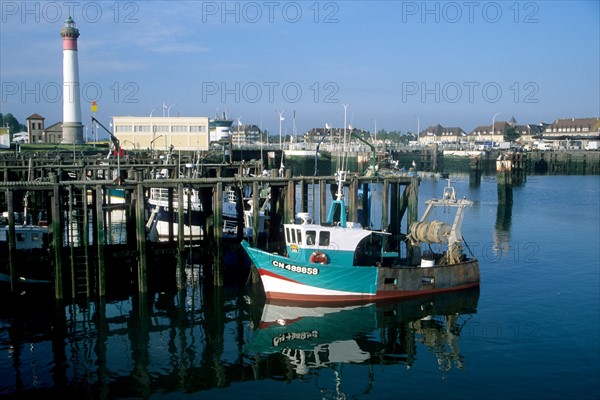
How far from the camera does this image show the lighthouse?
95.1 meters

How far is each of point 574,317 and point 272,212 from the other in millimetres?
16166

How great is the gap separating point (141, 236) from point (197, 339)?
20.5 ft

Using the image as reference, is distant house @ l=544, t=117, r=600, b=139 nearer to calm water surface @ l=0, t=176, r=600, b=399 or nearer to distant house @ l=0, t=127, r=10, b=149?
distant house @ l=0, t=127, r=10, b=149

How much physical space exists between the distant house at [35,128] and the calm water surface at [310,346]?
9469 cm

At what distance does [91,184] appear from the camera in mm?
27141

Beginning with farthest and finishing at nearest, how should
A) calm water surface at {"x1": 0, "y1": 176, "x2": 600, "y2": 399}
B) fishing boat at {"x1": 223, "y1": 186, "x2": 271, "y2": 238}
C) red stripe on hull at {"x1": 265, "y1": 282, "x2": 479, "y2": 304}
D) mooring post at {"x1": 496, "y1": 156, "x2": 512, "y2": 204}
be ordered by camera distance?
mooring post at {"x1": 496, "y1": 156, "x2": 512, "y2": 204}
fishing boat at {"x1": 223, "y1": 186, "x2": 271, "y2": 238}
red stripe on hull at {"x1": 265, "y1": 282, "x2": 479, "y2": 304}
calm water surface at {"x1": 0, "y1": 176, "x2": 600, "y2": 399}

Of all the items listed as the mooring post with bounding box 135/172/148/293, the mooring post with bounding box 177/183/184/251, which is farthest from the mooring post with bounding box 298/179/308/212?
the mooring post with bounding box 135/172/148/293

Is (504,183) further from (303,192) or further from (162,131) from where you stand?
(162,131)

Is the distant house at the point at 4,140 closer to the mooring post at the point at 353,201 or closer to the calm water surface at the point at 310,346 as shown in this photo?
the calm water surface at the point at 310,346

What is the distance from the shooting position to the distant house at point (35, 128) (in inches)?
4515

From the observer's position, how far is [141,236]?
27109 mm

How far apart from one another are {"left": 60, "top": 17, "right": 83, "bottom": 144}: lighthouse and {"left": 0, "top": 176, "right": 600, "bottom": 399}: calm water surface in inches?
2772

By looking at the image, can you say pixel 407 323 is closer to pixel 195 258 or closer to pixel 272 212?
pixel 272 212

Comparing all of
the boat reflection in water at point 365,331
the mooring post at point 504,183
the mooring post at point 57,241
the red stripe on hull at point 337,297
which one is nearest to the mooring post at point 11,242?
the mooring post at point 57,241
